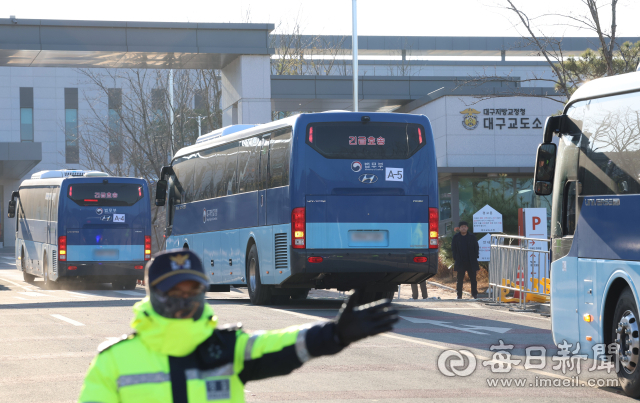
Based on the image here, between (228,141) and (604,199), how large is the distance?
12.0 meters

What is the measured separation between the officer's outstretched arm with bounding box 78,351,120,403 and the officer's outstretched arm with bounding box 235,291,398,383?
0.41 m

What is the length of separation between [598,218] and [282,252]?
8.04m

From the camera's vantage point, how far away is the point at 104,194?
2670 centimetres

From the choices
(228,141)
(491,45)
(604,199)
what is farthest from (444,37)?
(604,199)

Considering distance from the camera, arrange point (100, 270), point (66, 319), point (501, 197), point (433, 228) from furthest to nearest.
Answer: point (501, 197), point (100, 270), point (433, 228), point (66, 319)

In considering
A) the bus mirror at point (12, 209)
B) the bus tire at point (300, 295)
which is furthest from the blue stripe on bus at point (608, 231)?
the bus mirror at point (12, 209)

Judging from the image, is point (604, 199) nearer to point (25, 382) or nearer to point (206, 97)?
point (25, 382)

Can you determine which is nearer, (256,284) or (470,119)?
(256,284)

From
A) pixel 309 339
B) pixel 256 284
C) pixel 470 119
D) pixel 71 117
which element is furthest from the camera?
pixel 71 117

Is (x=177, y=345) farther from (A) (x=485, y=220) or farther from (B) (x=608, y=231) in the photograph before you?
(A) (x=485, y=220)

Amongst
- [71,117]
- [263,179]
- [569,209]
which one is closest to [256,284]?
[263,179]

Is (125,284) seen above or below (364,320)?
below

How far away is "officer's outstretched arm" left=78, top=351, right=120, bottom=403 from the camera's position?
292cm

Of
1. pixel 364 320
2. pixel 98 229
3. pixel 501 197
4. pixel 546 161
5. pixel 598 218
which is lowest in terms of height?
pixel 98 229
